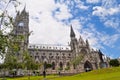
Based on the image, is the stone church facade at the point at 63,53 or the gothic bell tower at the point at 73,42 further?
the gothic bell tower at the point at 73,42

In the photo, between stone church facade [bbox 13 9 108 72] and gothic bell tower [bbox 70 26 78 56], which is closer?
stone church facade [bbox 13 9 108 72]

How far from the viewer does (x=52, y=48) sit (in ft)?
527

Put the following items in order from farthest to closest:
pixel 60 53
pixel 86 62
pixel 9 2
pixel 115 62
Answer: pixel 60 53 < pixel 86 62 < pixel 115 62 < pixel 9 2

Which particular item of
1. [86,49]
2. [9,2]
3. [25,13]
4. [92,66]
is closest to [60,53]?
[86,49]

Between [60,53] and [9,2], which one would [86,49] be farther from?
[9,2]

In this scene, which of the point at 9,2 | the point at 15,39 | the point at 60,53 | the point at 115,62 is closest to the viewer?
the point at 15,39

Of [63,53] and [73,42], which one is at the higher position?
[73,42]

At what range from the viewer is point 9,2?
77.2ft

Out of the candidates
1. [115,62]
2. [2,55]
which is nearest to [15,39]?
[2,55]

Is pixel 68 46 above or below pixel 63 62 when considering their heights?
above

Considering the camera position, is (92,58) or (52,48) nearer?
(92,58)

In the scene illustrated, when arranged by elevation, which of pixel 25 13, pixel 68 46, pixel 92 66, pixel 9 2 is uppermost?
pixel 25 13

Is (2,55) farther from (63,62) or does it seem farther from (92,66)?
(63,62)

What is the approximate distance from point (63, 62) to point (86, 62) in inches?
1095
